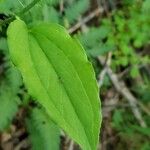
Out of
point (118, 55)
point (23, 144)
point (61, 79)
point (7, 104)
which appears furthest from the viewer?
point (118, 55)

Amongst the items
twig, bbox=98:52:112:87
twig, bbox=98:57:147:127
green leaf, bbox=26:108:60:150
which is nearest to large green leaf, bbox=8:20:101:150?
green leaf, bbox=26:108:60:150

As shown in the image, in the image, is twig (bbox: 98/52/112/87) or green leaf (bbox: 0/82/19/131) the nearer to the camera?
green leaf (bbox: 0/82/19/131)

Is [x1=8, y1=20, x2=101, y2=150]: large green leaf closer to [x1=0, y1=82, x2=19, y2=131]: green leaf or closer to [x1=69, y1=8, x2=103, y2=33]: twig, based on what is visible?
[x1=0, y1=82, x2=19, y2=131]: green leaf

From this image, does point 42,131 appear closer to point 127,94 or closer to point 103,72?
point 103,72

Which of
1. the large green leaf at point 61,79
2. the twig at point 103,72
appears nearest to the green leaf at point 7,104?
the twig at point 103,72

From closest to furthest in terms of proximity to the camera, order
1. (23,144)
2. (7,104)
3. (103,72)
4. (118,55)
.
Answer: (7,104) → (23,144) → (103,72) → (118,55)

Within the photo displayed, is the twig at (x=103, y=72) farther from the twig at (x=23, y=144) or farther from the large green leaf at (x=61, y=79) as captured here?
the large green leaf at (x=61, y=79)

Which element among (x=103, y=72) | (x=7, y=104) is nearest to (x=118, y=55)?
(x=103, y=72)
